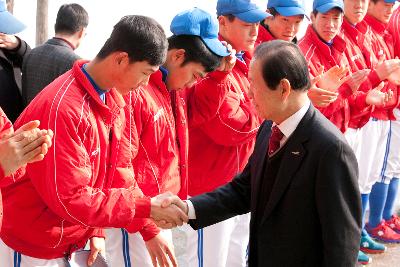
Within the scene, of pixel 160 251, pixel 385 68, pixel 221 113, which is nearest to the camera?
pixel 160 251

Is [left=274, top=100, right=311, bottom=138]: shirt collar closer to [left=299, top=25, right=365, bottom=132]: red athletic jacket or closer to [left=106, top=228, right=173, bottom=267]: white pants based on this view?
[left=106, top=228, right=173, bottom=267]: white pants

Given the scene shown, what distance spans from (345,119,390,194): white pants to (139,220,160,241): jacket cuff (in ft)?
8.66

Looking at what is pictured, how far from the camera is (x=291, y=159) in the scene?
8.16ft

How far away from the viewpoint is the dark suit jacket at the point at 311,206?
92.5 inches

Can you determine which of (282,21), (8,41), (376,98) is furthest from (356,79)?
(8,41)

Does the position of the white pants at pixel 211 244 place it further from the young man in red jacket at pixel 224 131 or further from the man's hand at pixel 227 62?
the man's hand at pixel 227 62

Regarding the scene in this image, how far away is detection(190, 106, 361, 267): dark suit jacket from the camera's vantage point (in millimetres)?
2350

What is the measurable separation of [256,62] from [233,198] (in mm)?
737

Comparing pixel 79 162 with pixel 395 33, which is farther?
pixel 395 33

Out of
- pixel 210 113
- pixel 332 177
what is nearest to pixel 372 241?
pixel 210 113

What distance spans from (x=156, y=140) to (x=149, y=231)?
1.55 feet

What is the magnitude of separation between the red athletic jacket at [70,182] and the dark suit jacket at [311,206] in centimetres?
63

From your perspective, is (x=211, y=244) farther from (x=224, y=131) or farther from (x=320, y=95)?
(x=320, y=95)

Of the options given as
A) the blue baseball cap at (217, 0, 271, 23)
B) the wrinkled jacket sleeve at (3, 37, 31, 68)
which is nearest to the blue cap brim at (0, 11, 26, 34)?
the wrinkled jacket sleeve at (3, 37, 31, 68)
